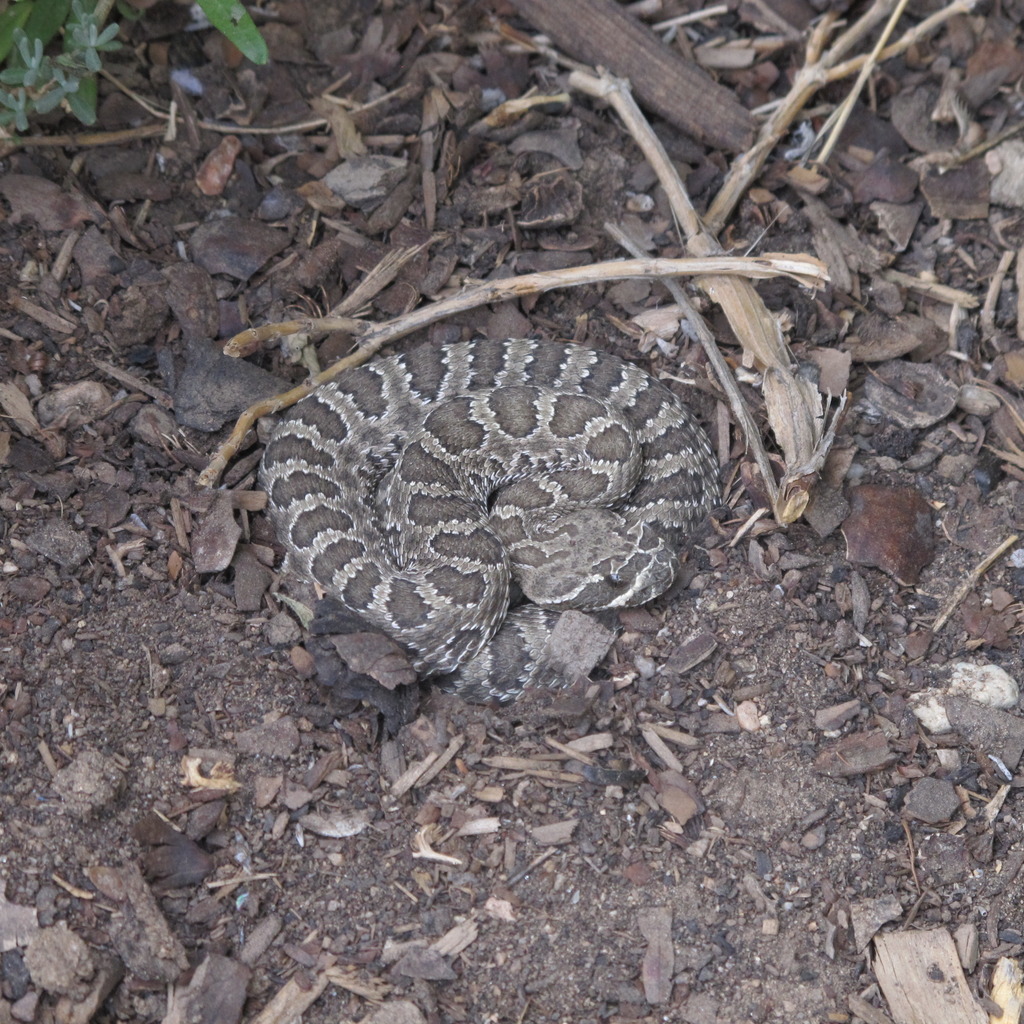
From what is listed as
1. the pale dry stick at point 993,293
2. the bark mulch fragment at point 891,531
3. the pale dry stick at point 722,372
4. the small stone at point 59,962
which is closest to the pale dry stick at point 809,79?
the pale dry stick at point 722,372

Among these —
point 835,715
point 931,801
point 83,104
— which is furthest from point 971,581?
point 83,104

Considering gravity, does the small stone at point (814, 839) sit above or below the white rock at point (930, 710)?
below

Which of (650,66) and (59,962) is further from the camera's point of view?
(650,66)

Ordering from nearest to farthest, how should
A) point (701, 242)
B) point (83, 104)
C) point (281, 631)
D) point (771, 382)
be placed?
point (281, 631), point (83, 104), point (771, 382), point (701, 242)

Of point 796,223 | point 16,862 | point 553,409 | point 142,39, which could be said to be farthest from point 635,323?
point 16,862

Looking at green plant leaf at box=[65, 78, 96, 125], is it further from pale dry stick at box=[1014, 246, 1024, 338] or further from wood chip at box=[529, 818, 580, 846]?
pale dry stick at box=[1014, 246, 1024, 338]

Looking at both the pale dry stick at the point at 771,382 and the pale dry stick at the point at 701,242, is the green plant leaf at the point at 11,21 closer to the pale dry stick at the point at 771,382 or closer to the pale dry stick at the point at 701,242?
the pale dry stick at the point at 701,242

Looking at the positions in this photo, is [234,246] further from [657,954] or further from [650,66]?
[657,954]

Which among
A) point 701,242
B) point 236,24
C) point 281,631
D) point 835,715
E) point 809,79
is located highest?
point 236,24
